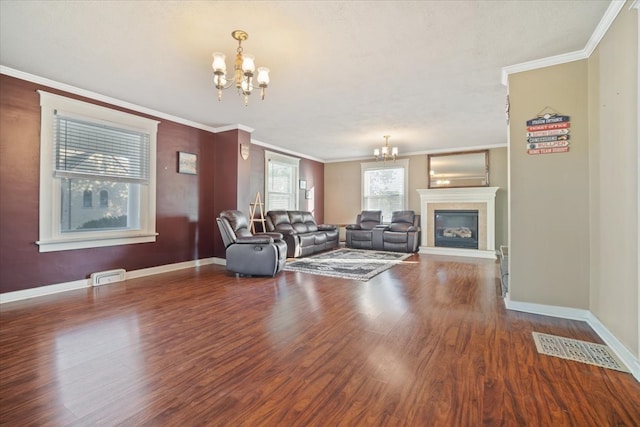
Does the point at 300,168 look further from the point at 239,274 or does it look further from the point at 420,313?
the point at 420,313

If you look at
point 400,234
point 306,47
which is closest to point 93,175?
point 306,47

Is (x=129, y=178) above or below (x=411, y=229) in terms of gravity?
above

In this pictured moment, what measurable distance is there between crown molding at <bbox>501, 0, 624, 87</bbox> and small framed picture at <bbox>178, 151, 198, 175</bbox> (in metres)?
4.71

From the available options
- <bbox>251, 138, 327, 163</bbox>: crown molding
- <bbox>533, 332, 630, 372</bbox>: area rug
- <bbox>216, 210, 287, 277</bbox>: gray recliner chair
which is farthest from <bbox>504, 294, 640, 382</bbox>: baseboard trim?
<bbox>251, 138, 327, 163</bbox>: crown molding

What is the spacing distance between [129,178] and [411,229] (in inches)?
224

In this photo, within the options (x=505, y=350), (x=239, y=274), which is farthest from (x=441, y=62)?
(x=239, y=274)

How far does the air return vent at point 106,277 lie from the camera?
3869mm

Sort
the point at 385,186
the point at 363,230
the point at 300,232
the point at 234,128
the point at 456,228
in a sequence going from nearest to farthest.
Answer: the point at 234,128 < the point at 300,232 < the point at 456,228 < the point at 363,230 < the point at 385,186

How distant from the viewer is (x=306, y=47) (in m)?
2.72

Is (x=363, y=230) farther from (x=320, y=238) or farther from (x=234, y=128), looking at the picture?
(x=234, y=128)

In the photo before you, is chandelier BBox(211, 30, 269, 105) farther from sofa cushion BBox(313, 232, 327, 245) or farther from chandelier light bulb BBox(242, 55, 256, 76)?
sofa cushion BBox(313, 232, 327, 245)

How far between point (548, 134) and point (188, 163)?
5.03 m

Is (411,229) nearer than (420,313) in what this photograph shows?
No

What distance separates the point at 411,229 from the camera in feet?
22.9
